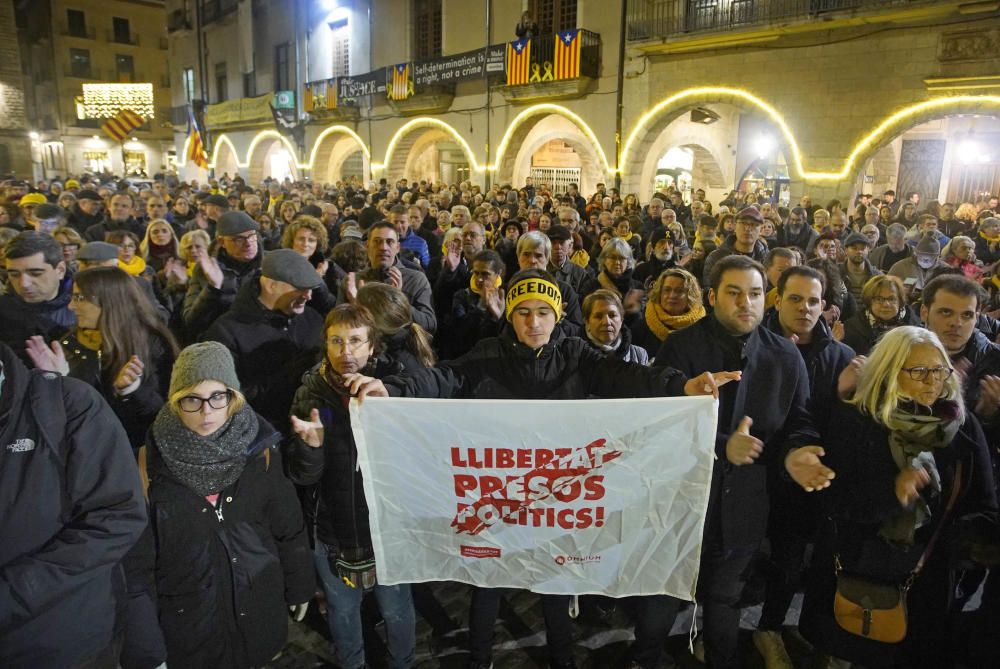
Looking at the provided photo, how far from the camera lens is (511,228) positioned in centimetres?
742

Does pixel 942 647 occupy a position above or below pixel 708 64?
below

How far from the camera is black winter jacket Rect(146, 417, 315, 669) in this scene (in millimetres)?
2330

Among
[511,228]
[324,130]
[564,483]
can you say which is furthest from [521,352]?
[324,130]

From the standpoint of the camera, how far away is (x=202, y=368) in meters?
2.33

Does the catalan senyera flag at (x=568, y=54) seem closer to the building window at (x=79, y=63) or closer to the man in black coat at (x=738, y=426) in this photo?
Answer: the man in black coat at (x=738, y=426)

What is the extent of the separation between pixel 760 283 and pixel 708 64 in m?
13.9

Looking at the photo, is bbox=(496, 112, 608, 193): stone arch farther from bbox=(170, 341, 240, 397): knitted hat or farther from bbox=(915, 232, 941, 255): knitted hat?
bbox=(170, 341, 240, 397): knitted hat

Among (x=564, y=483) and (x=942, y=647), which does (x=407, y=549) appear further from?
(x=942, y=647)

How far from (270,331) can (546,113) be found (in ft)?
55.5

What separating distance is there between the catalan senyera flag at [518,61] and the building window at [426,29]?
487cm

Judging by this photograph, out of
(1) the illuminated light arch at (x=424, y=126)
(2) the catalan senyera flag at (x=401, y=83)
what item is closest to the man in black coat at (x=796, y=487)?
(1) the illuminated light arch at (x=424, y=126)

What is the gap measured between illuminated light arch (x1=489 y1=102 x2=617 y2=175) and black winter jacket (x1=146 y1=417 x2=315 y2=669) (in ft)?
52.0

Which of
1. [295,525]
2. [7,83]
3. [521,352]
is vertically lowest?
[295,525]

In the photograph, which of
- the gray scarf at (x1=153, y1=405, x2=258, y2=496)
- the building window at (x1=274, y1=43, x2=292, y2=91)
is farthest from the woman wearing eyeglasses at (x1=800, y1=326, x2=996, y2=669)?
the building window at (x1=274, y1=43, x2=292, y2=91)
